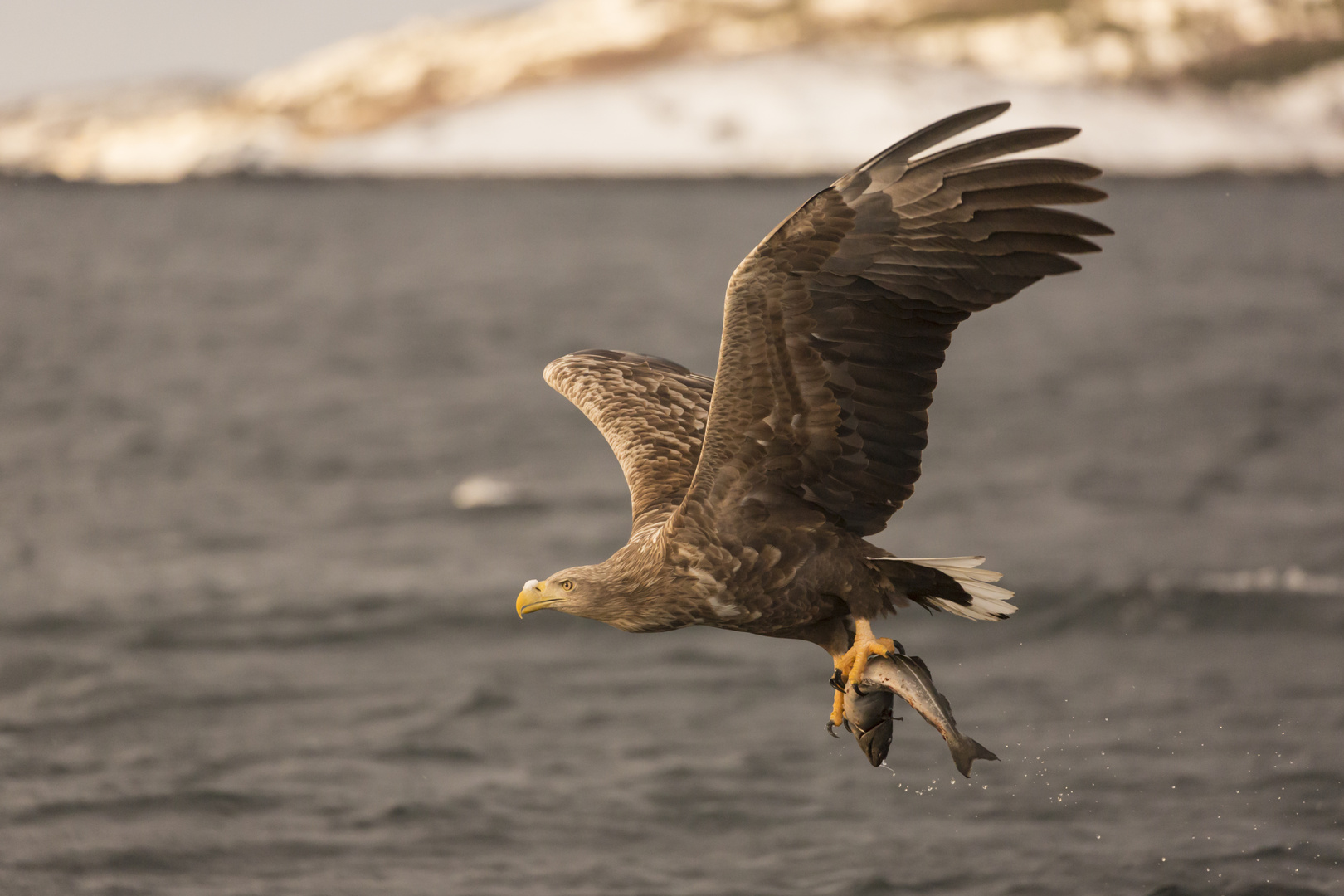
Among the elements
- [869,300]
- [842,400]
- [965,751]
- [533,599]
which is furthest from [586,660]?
[869,300]

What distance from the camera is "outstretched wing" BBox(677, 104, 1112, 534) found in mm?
5945

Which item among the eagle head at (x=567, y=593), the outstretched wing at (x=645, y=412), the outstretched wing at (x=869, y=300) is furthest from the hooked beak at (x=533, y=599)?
the outstretched wing at (x=869, y=300)

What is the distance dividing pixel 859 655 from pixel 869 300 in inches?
59.3

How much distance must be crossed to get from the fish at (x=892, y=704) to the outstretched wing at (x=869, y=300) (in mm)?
752

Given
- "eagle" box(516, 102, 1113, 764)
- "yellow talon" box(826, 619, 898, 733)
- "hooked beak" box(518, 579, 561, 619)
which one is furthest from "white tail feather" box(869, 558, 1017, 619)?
"hooked beak" box(518, 579, 561, 619)

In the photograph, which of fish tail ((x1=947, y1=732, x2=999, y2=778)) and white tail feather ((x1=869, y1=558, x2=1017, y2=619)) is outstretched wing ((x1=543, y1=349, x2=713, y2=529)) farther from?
fish tail ((x1=947, y1=732, x2=999, y2=778))

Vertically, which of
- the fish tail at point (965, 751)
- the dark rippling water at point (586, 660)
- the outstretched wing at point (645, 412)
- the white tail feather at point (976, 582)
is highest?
the outstretched wing at point (645, 412)

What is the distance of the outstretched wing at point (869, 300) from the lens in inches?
234

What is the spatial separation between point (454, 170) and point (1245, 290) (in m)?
122

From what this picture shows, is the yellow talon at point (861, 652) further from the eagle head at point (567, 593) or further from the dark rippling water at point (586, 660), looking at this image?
the dark rippling water at point (586, 660)

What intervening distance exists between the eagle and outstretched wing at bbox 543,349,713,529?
0.84ft

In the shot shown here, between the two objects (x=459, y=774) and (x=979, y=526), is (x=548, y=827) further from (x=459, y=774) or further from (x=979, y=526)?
(x=979, y=526)

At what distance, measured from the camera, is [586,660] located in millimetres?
17406

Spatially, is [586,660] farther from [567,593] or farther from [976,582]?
[976,582]
